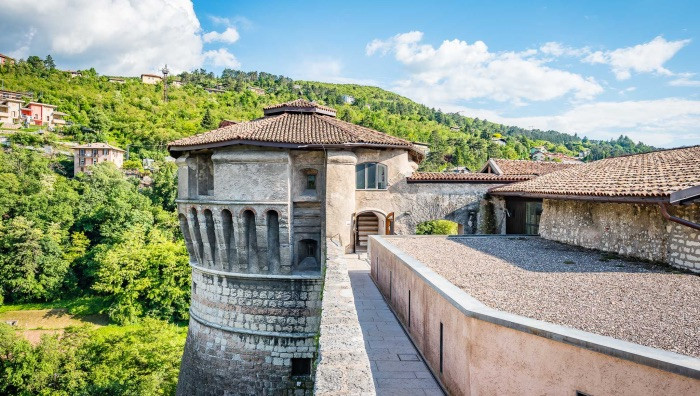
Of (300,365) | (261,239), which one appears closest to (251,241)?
(261,239)

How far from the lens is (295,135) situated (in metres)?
14.3

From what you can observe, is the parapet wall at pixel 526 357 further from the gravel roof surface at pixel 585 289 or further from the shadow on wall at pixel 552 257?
the shadow on wall at pixel 552 257

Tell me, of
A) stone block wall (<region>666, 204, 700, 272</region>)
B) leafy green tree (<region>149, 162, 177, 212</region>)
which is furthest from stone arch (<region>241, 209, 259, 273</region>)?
leafy green tree (<region>149, 162, 177, 212</region>)

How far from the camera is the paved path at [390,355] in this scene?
5.82m

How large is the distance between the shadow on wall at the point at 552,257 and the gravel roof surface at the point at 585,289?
2 centimetres

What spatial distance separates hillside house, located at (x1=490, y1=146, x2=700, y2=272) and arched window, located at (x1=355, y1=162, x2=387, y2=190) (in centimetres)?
513

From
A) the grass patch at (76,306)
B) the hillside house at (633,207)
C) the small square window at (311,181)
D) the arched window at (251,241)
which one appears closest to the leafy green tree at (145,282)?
the grass patch at (76,306)

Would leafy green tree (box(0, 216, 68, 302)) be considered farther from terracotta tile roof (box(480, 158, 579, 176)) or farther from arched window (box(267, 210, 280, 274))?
terracotta tile roof (box(480, 158, 579, 176))

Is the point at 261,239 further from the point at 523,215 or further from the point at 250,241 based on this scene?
the point at 523,215

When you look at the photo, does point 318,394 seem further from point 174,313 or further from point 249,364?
point 174,313

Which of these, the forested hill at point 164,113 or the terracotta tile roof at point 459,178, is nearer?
the terracotta tile roof at point 459,178

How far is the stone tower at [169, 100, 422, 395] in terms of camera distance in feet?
44.8

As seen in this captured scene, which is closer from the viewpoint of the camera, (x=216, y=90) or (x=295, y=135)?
(x=295, y=135)

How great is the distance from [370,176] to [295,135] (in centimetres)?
370
